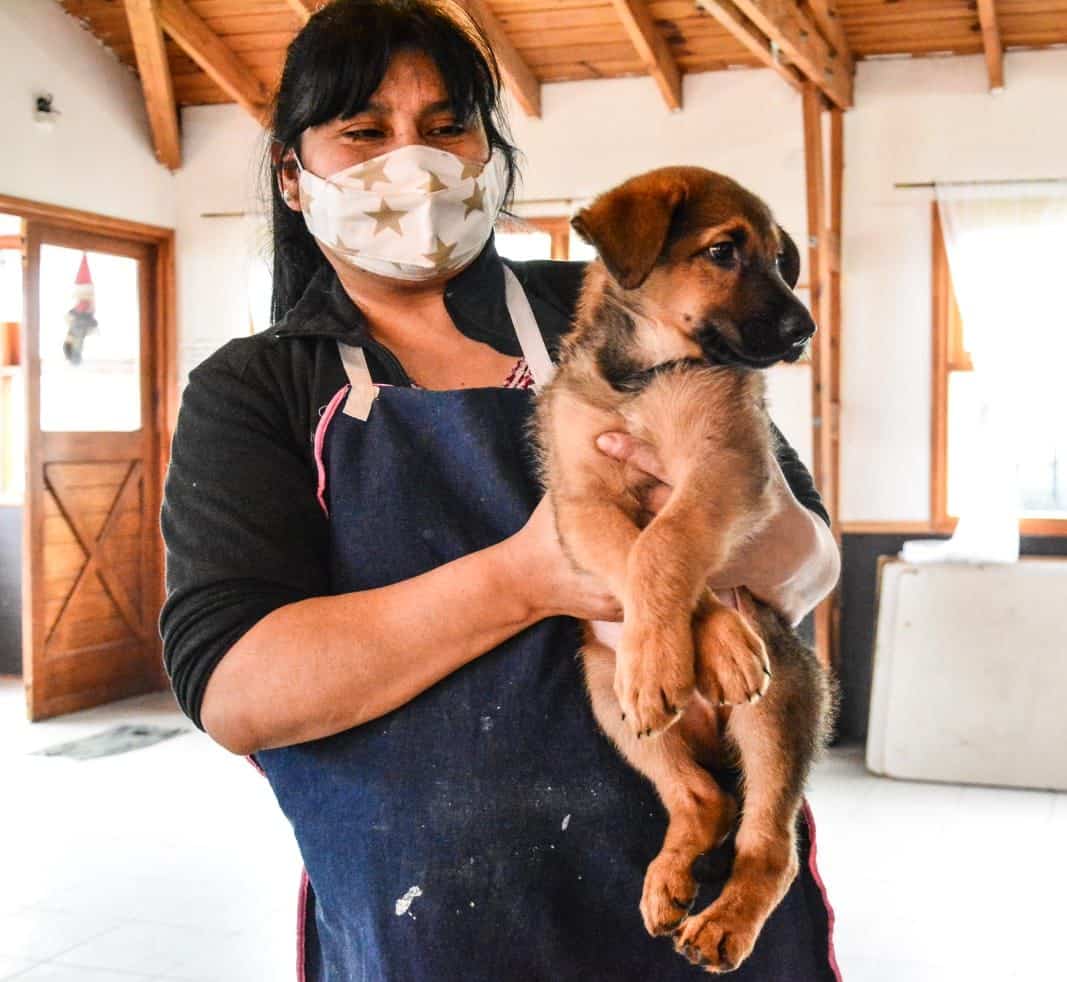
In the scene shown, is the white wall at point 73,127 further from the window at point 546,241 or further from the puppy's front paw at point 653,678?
the puppy's front paw at point 653,678


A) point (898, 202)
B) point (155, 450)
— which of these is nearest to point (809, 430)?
point (898, 202)

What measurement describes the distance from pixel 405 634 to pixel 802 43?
207 inches

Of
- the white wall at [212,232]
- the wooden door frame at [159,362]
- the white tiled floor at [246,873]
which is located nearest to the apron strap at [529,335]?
the white tiled floor at [246,873]

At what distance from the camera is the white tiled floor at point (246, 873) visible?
4445 mm

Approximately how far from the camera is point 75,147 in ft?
25.1

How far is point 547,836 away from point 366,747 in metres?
0.23

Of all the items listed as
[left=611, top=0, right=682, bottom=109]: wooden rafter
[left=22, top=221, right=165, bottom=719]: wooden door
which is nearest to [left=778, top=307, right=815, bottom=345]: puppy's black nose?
[left=611, top=0, right=682, bottom=109]: wooden rafter

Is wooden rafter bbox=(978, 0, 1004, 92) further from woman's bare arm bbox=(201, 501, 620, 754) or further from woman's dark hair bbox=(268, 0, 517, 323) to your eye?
woman's bare arm bbox=(201, 501, 620, 754)

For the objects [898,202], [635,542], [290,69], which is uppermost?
[898,202]

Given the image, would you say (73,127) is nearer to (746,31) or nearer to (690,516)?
(746,31)

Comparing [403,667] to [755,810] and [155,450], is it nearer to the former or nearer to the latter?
[755,810]

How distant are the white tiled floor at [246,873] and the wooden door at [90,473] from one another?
3.48 ft

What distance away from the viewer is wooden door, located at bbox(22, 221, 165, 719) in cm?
771

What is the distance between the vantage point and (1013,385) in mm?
6855
